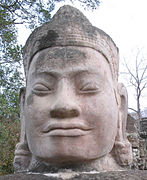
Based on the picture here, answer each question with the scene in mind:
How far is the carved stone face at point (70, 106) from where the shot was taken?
176 centimetres

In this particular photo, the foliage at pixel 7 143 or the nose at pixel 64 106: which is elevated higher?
the nose at pixel 64 106

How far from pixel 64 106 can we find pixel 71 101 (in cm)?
9

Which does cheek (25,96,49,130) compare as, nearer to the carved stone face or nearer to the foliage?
the carved stone face

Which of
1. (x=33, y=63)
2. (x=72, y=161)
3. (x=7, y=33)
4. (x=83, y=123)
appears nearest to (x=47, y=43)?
(x=33, y=63)

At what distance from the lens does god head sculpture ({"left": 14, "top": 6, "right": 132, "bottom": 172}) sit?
69.7 inches

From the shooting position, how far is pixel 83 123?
179 cm

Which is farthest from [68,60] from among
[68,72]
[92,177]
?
[92,177]

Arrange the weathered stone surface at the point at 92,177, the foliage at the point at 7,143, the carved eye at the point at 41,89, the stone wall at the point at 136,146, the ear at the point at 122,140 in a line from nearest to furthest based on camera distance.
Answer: the weathered stone surface at the point at 92,177, the carved eye at the point at 41,89, the ear at the point at 122,140, the stone wall at the point at 136,146, the foliage at the point at 7,143

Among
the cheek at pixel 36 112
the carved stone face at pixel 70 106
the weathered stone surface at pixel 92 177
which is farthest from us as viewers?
the cheek at pixel 36 112

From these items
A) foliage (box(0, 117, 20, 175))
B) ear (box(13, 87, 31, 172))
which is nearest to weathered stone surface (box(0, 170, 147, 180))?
ear (box(13, 87, 31, 172))

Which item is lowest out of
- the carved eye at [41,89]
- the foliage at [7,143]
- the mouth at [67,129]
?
the foliage at [7,143]

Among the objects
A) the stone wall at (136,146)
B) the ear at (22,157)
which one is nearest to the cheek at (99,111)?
the ear at (22,157)

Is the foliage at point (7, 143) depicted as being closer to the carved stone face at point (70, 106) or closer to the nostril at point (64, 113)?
the carved stone face at point (70, 106)

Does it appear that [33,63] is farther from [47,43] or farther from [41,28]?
[41,28]
